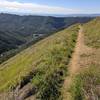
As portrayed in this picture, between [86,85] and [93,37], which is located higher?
[86,85]

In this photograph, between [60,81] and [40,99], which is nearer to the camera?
[40,99]

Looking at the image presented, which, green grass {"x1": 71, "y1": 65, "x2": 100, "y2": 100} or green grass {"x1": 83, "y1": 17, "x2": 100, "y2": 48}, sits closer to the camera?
green grass {"x1": 71, "y1": 65, "x2": 100, "y2": 100}

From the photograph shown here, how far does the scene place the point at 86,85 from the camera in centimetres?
2052

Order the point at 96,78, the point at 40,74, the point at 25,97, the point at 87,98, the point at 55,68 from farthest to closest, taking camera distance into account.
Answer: the point at 55,68 → the point at 40,74 → the point at 96,78 → the point at 25,97 → the point at 87,98

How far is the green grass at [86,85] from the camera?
1855cm

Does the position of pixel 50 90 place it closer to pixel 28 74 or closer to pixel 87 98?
pixel 87 98

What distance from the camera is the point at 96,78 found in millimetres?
22281

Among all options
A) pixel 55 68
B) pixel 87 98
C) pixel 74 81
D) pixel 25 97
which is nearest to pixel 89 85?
pixel 74 81

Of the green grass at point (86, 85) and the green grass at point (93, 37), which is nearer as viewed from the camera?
the green grass at point (86, 85)

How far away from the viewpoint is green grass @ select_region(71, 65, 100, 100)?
18.5 meters

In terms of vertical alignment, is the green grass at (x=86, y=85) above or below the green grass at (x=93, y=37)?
above

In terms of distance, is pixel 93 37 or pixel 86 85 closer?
pixel 86 85

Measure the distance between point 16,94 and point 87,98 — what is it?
634cm

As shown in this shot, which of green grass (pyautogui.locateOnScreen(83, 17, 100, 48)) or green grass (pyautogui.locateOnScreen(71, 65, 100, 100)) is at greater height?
green grass (pyautogui.locateOnScreen(71, 65, 100, 100))
